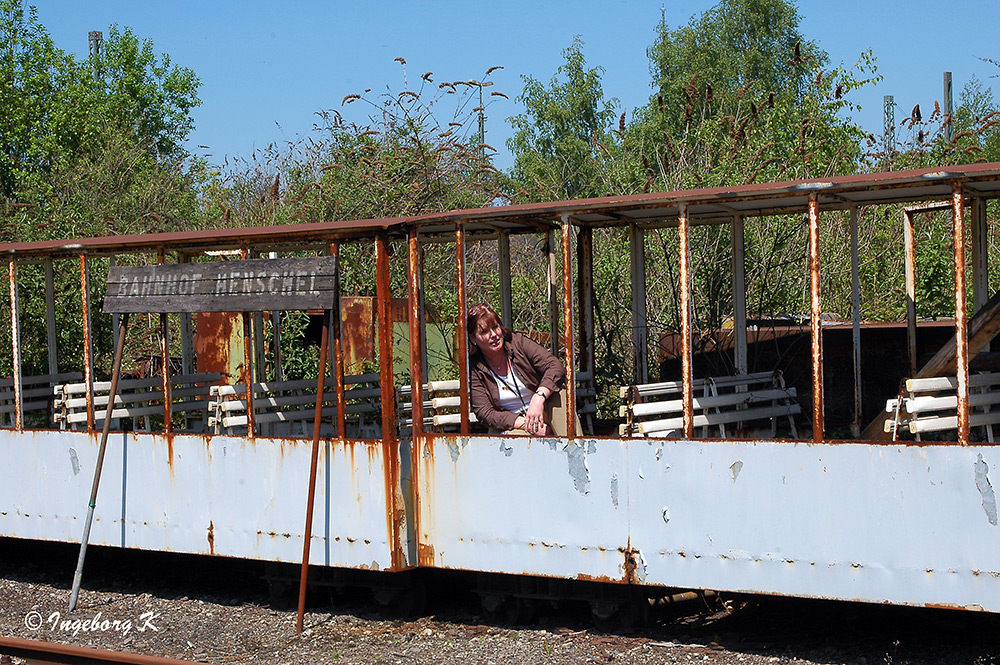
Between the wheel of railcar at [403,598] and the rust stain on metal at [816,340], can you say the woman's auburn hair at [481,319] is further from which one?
the rust stain on metal at [816,340]

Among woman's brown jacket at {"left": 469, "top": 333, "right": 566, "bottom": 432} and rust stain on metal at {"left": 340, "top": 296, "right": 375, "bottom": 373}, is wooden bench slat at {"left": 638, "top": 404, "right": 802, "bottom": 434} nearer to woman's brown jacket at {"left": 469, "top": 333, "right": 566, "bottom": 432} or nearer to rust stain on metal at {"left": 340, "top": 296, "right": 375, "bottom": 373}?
woman's brown jacket at {"left": 469, "top": 333, "right": 566, "bottom": 432}

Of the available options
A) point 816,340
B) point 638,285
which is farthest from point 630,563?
point 638,285

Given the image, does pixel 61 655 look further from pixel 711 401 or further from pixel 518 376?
pixel 711 401

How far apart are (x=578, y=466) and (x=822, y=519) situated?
4.92 ft

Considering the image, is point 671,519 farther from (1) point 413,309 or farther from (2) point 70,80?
(2) point 70,80

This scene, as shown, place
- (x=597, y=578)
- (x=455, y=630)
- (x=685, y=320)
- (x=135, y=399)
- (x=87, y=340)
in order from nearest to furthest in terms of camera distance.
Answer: (x=685, y=320)
(x=597, y=578)
(x=455, y=630)
(x=87, y=340)
(x=135, y=399)

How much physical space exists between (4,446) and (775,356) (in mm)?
6558

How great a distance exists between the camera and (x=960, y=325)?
5535mm

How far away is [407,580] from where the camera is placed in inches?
293

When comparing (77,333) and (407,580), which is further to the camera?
(77,333)

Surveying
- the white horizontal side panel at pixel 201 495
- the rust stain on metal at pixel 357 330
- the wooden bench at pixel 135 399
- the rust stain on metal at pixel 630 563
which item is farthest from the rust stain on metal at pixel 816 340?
the rust stain on metal at pixel 357 330

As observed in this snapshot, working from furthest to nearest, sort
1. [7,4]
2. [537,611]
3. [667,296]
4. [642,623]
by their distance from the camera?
[7,4], [667,296], [537,611], [642,623]

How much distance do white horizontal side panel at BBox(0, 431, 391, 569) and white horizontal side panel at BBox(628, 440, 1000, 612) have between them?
1.97 meters

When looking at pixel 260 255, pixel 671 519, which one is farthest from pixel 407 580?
pixel 260 255
